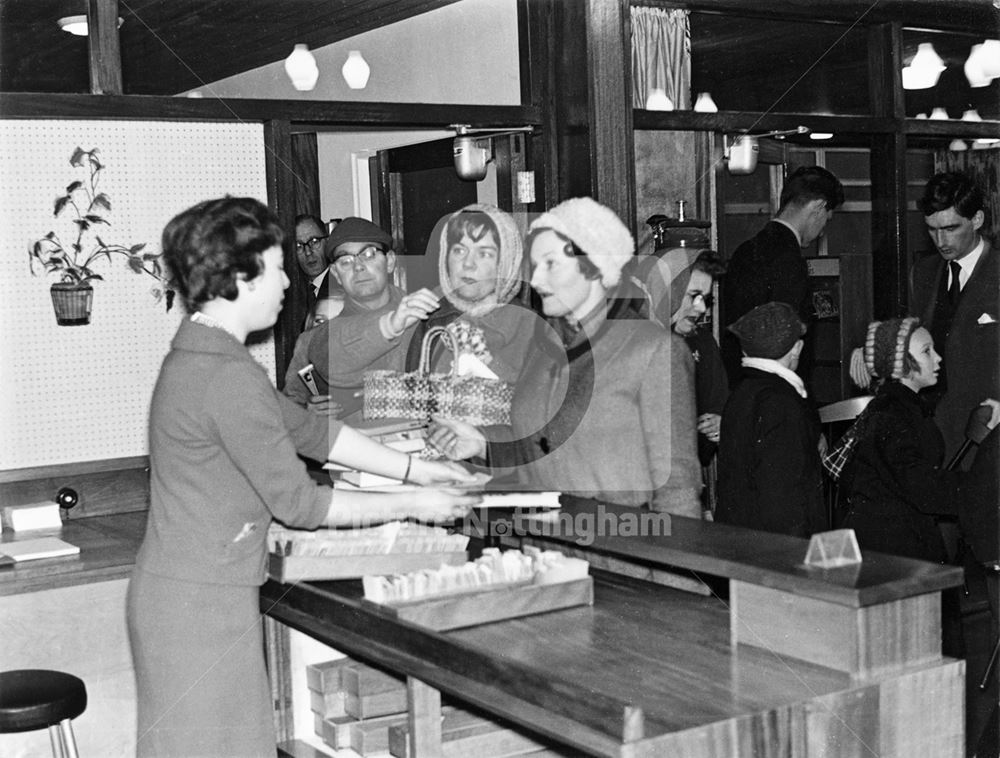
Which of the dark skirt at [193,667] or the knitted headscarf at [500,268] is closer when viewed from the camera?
the dark skirt at [193,667]

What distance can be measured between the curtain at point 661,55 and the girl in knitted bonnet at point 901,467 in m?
2.07

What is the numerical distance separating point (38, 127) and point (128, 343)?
79cm

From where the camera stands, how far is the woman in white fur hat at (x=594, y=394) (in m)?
2.84

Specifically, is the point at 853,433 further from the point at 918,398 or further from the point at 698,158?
the point at 698,158

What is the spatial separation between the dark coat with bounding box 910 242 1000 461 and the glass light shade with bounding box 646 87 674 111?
1.50 metres

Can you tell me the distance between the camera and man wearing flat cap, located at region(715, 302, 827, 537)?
11.1ft

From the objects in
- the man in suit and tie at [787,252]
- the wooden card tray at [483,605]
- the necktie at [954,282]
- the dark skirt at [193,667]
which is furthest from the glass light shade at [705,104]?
the dark skirt at [193,667]

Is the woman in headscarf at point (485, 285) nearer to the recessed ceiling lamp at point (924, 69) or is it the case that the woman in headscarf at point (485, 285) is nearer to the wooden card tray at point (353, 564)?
the wooden card tray at point (353, 564)

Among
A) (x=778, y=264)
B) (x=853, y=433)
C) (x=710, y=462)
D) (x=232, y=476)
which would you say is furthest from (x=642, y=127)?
(x=232, y=476)

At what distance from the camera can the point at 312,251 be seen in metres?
5.07

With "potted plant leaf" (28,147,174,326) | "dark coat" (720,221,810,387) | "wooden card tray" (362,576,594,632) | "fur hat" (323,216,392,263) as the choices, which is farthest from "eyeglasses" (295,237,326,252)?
"wooden card tray" (362,576,594,632)

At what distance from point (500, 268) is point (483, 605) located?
137 cm

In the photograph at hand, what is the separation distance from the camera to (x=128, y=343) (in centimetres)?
424

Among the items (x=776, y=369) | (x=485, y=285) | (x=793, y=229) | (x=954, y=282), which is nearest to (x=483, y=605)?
(x=485, y=285)
